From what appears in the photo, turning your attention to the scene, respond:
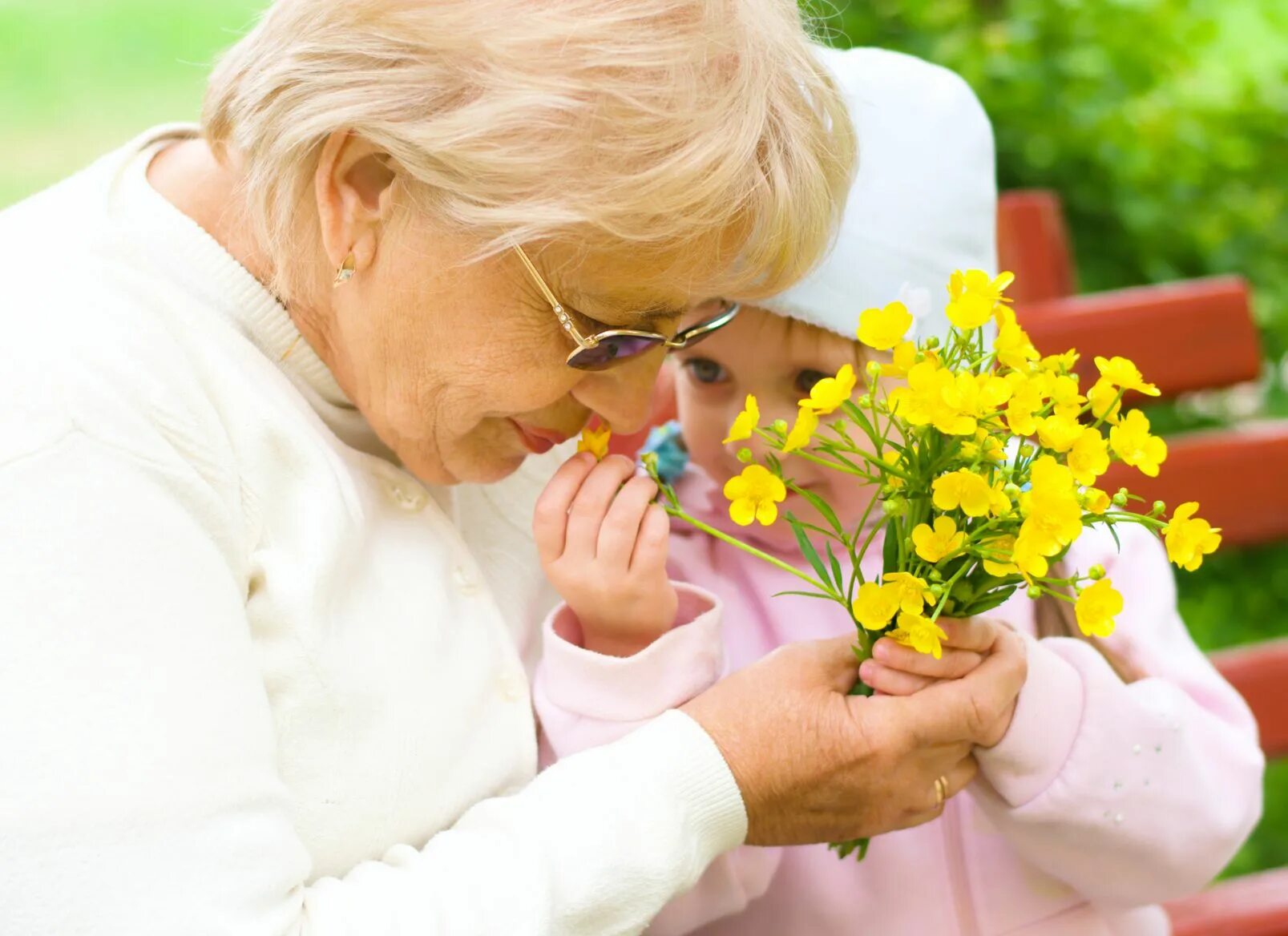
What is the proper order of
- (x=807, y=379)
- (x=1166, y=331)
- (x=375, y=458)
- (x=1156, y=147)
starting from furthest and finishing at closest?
(x=1156, y=147), (x=1166, y=331), (x=807, y=379), (x=375, y=458)

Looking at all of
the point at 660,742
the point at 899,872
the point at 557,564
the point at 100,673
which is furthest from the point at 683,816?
the point at 100,673

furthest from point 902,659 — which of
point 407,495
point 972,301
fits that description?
point 407,495

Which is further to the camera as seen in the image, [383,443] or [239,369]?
[383,443]

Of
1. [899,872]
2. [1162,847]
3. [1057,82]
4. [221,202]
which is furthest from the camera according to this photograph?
[1057,82]

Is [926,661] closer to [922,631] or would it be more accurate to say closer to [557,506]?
[922,631]

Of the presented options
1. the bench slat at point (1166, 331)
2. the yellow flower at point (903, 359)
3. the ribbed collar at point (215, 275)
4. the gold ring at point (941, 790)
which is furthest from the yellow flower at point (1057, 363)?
the bench slat at point (1166, 331)

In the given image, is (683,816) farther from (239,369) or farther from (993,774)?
(239,369)

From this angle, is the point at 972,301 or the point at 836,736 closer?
the point at 972,301

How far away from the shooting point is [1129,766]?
1.89 m

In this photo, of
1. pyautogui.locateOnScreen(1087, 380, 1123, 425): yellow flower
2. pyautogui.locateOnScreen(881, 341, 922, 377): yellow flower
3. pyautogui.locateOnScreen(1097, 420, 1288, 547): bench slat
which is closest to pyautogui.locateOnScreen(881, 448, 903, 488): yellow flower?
pyautogui.locateOnScreen(881, 341, 922, 377): yellow flower

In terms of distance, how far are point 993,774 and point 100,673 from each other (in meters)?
1.08

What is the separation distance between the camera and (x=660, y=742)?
1729mm

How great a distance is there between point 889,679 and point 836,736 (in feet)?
0.30

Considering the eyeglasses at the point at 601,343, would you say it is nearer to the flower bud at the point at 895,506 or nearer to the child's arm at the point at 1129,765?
the flower bud at the point at 895,506
